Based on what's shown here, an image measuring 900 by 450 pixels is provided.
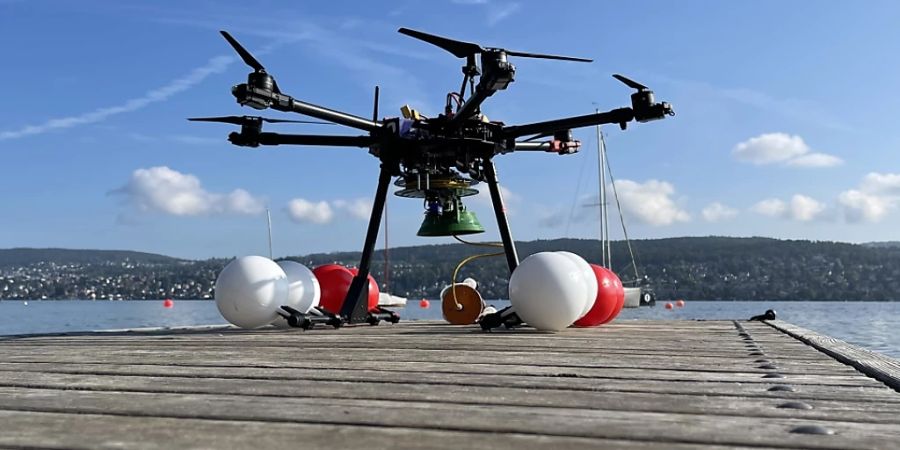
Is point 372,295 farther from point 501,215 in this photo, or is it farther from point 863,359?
point 863,359

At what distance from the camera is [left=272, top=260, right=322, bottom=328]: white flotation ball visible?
12391 mm

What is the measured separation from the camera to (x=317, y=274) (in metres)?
14.9

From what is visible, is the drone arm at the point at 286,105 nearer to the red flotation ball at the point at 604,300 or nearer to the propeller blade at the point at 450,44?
the propeller blade at the point at 450,44

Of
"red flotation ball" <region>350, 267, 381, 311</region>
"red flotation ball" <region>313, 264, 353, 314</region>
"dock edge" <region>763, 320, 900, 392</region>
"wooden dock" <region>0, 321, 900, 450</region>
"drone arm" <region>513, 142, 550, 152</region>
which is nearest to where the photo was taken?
"wooden dock" <region>0, 321, 900, 450</region>

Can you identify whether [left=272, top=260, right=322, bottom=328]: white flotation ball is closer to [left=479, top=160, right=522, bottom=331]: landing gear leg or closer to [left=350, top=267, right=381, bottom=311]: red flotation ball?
[left=350, top=267, right=381, bottom=311]: red flotation ball

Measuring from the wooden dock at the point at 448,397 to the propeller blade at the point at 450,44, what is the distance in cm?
416

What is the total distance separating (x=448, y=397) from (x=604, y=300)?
7.85m

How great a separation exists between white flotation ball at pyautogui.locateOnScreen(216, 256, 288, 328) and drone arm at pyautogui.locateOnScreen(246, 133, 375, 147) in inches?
79.2

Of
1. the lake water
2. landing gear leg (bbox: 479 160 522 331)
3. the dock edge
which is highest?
landing gear leg (bbox: 479 160 522 331)

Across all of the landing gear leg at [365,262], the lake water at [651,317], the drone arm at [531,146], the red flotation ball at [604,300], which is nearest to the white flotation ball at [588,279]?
the red flotation ball at [604,300]

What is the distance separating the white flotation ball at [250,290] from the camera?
11555mm

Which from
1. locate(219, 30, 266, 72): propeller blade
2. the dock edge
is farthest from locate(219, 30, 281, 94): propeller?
the dock edge

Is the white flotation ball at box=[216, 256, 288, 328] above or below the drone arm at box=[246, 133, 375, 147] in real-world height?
below

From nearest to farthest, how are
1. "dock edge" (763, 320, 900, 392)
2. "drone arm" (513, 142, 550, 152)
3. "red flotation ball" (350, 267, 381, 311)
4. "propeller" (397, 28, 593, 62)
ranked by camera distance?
1. "dock edge" (763, 320, 900, 392)
2. "propeller" (397, 28, 593, 62)
3. "drone arm" (513, 142, 550, 152)
4. "red flotation ball" (350, 267, 381, 311)
